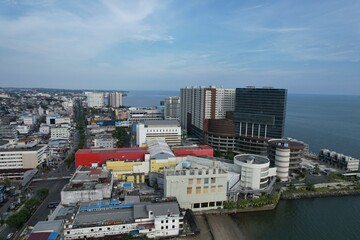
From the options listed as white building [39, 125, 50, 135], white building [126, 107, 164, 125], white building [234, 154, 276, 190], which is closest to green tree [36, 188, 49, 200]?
white building [234, 154, 276, 190]

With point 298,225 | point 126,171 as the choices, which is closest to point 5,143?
point 126,171

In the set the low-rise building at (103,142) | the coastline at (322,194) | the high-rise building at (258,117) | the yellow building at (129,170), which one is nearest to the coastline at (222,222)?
the coastline at (322,194)

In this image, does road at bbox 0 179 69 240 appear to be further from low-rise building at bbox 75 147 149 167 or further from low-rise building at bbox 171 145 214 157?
low-rise building at bbox 171 145 214 157

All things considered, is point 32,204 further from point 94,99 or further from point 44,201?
point 94,99

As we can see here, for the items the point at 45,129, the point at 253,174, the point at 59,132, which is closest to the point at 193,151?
the point at 253,174

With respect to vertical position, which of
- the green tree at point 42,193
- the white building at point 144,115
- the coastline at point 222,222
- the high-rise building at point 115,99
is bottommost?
the coastline at point 222,222

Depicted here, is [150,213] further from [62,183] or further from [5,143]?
[5,143]

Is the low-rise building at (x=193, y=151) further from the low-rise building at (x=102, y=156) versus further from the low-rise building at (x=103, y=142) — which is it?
the low-rise building at (x=103, y=142)
